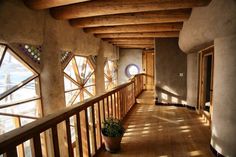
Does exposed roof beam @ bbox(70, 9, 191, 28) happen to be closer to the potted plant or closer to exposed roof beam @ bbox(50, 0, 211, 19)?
exposed roof beam @ bbox(50, 0, 211, 19)

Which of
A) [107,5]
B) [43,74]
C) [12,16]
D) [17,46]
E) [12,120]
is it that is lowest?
[12,120]

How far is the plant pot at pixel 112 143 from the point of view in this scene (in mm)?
2424

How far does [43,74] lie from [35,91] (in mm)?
424

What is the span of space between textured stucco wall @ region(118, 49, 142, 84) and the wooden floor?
5.23 meters

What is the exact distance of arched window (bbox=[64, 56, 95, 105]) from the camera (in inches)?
212

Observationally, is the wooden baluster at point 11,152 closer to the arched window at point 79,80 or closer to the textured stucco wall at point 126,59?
the arched window at point 79,80

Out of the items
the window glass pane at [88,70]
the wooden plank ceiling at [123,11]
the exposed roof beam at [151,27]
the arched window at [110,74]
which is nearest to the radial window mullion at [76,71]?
the window glass pane at [88,70]

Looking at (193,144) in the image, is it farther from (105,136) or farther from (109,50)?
(109,50)

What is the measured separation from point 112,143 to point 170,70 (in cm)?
400

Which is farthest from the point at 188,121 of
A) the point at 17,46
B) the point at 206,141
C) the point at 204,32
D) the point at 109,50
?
the point at 109,50

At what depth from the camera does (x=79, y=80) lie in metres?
5.77

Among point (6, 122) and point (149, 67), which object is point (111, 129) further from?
point (149, 67)

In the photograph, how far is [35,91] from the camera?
3459 millimetres

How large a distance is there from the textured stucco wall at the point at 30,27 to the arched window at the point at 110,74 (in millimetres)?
4224
